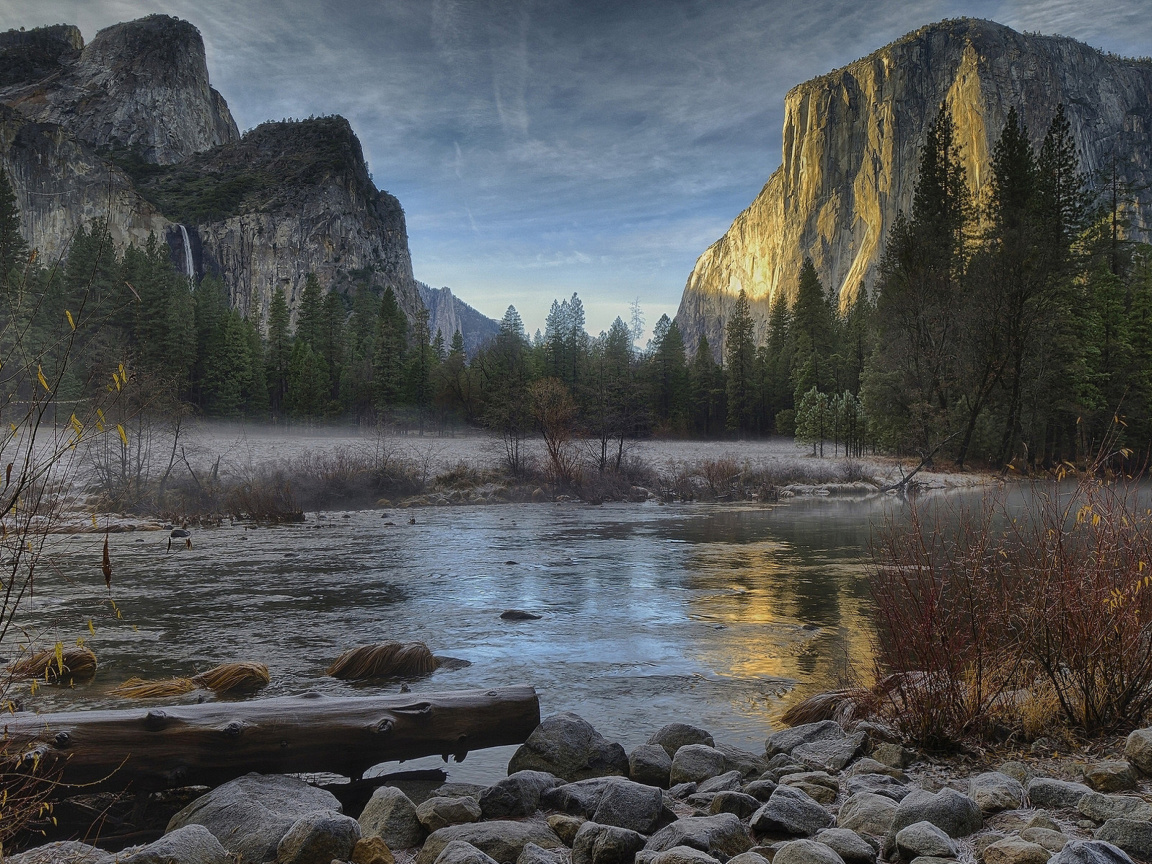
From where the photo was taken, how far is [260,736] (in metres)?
5.73

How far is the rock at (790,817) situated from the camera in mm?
4711

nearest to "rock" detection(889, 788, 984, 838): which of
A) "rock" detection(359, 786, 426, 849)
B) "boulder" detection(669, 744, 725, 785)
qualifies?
"boulder" detection(669, 744, 725, 785)

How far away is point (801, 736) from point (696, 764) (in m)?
1.07

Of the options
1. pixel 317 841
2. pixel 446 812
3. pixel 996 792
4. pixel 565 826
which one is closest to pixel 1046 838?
pixel 996 792

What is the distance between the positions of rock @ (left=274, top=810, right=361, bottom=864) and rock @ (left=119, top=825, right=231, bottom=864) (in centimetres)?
34

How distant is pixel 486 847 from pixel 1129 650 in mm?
4877

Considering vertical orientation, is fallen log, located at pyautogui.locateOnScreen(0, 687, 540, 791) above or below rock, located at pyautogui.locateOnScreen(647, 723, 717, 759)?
above

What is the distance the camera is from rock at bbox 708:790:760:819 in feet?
16.6

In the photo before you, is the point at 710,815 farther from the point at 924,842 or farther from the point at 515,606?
the point at 515,606

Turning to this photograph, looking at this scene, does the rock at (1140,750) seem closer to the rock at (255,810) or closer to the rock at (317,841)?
the rock at (317,841)

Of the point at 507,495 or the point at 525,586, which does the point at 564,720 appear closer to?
the point at 525,586

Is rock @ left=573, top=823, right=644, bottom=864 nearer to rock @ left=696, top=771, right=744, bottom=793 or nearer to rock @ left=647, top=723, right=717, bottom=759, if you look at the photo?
rock @ left=696, top=771, right=744, bottom=793

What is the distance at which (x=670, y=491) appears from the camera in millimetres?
36594

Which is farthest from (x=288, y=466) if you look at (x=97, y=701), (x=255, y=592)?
(x=97, y=701)
